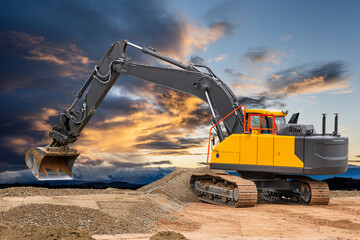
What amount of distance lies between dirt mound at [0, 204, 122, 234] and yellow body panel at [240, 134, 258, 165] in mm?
4577

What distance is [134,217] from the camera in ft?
26.2

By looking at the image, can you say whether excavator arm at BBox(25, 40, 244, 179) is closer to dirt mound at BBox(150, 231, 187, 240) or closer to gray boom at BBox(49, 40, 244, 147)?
gray boom at BBox(49, 40, 244, 147)

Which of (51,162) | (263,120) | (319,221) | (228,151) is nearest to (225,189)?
(228,151)

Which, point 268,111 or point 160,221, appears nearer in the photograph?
point 160,221

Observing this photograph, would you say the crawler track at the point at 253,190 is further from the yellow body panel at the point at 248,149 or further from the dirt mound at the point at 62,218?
the dirt mound at the point at 62,218

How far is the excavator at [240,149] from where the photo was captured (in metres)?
10.4

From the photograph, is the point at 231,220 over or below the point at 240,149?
below

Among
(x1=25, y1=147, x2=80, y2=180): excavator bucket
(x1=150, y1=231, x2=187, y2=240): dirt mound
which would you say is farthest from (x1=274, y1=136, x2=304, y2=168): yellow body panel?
(x1=25, y1=147, x2=80, y2=180): excavator bucket

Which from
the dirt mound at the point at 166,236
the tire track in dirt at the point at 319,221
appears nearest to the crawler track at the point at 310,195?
the tire track in dirt at the point at 319,221

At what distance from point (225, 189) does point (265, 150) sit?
1.58 meters

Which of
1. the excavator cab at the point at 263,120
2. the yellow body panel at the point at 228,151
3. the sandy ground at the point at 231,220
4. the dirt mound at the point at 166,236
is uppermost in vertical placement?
the excavator cab at the point at 263,120

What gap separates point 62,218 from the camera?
7047 mm

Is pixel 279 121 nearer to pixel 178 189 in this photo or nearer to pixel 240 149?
pixel 240 149

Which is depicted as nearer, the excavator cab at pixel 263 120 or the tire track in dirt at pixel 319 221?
the tire track in dirt at pixel 319 221
